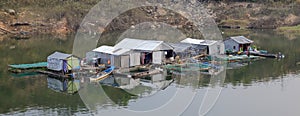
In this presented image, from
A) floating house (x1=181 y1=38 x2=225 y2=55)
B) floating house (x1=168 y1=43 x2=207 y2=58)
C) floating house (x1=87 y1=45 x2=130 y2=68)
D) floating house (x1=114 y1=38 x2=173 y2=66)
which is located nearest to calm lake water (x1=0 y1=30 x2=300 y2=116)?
floating house (x1=87 y1=45 x2=130 y2=68)

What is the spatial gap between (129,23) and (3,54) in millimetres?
26774

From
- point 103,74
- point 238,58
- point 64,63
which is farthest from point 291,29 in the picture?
point 64,63

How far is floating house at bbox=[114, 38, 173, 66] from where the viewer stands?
31234 mm

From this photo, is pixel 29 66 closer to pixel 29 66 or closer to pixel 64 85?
pixel 29 66

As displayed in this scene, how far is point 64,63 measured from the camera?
92.7ft

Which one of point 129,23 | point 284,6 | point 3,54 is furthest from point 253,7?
point 3,54

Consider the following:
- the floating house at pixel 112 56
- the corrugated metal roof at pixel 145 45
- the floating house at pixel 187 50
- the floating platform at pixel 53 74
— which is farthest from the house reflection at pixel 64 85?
the floating house at pixel 187 50

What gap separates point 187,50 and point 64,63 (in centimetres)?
1030

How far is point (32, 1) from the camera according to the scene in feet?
192

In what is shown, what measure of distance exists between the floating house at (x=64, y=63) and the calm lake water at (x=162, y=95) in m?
1.09

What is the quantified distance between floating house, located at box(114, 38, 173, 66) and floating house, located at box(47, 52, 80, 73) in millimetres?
4041

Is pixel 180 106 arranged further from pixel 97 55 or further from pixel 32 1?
pixel 32 1

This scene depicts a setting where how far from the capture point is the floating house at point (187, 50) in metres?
34.2

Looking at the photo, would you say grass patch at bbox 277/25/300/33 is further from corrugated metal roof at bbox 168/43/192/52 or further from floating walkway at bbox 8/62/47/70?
floating walkway at bbox 8/62/47/70
